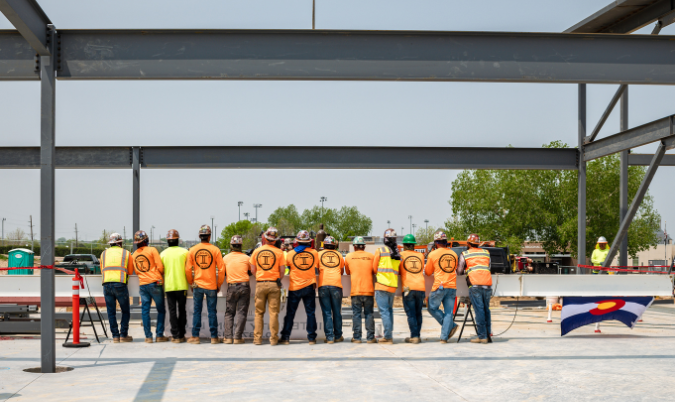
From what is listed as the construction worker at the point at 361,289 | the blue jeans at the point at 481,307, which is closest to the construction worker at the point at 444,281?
the blue jeans at the point at 481,307

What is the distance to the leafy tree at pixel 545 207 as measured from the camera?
49.0 metres

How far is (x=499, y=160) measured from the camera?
1930 centimetres

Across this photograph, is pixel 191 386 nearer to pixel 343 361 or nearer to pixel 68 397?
pixel 68 397

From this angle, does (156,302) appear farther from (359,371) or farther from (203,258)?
(359,371)

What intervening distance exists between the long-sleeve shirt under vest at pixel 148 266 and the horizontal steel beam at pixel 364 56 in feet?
12.3

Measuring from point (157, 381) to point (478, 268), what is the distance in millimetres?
6166

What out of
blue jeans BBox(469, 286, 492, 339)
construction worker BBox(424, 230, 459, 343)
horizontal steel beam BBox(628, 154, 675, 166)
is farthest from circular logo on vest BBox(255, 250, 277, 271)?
horizontal steel beam BBox(628, 154, 675, 166)

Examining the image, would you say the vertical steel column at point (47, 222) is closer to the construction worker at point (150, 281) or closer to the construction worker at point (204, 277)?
the construction worker at point (150, 281)

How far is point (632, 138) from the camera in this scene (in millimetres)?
16844

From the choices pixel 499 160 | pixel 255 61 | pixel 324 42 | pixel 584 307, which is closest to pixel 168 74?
pixel 255 61

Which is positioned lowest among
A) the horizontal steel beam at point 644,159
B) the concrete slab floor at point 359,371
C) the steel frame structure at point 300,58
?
the concrete slab floor at point 359,371

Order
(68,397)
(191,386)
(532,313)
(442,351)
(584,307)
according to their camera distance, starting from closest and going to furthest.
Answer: (68,397) < (191,386) < (442,351) < (584,307) < (532,313)

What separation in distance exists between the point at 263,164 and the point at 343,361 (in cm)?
984

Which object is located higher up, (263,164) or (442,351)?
(263,164)
